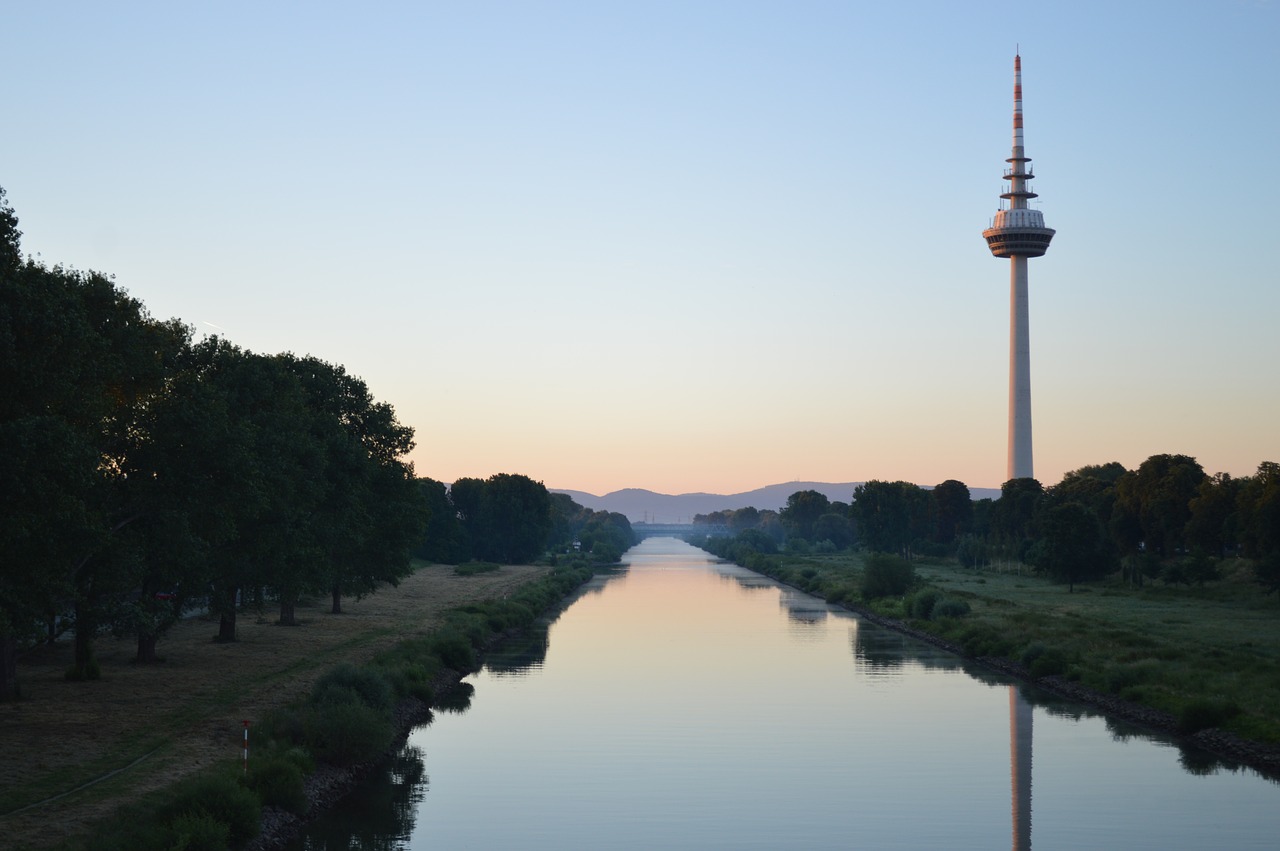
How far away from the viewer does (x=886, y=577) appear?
333 ft

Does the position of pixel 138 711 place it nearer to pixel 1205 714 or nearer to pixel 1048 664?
pixel 1205 714

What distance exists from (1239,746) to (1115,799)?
24.2 feet

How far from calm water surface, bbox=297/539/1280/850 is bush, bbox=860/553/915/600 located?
39.2 m

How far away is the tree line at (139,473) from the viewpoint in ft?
96.7

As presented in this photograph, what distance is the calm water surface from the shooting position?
29.2 meters

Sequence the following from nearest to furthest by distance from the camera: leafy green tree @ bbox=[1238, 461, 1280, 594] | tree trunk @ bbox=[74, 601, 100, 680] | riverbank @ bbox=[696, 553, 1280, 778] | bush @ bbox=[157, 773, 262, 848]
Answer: bush @ bbox=[157, 773, 262, 848] < riverbank @ bbox=[696, 553, 1280, 778] < tree trunk @ bbox=[74, 601, 100, 680] < leafy green tree @ bbox=[1238, 461, 1280, 594]

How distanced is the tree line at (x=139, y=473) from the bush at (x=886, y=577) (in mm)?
50558

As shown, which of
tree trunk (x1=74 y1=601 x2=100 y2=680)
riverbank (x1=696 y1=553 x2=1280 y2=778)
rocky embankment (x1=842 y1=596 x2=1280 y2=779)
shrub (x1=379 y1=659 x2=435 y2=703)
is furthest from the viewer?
shrub (x1=379 y1=659 x2=435 y2=703)

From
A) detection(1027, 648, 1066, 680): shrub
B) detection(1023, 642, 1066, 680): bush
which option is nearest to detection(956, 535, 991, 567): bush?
detection(1023, 642, 1066, 680): bush

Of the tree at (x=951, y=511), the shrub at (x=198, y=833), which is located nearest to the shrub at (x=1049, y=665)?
the shrub at (x=198, y=833)

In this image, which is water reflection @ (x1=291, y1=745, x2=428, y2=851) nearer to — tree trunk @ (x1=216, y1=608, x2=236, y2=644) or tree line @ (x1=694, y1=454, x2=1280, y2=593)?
tree trunk @ (x1=216, y1=608, x2=236, y2=644)

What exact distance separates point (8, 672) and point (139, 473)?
6.88 meters

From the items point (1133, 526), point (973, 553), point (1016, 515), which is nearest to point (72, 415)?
point (1133, 526)

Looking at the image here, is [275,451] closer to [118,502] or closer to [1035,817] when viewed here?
[118,502]
